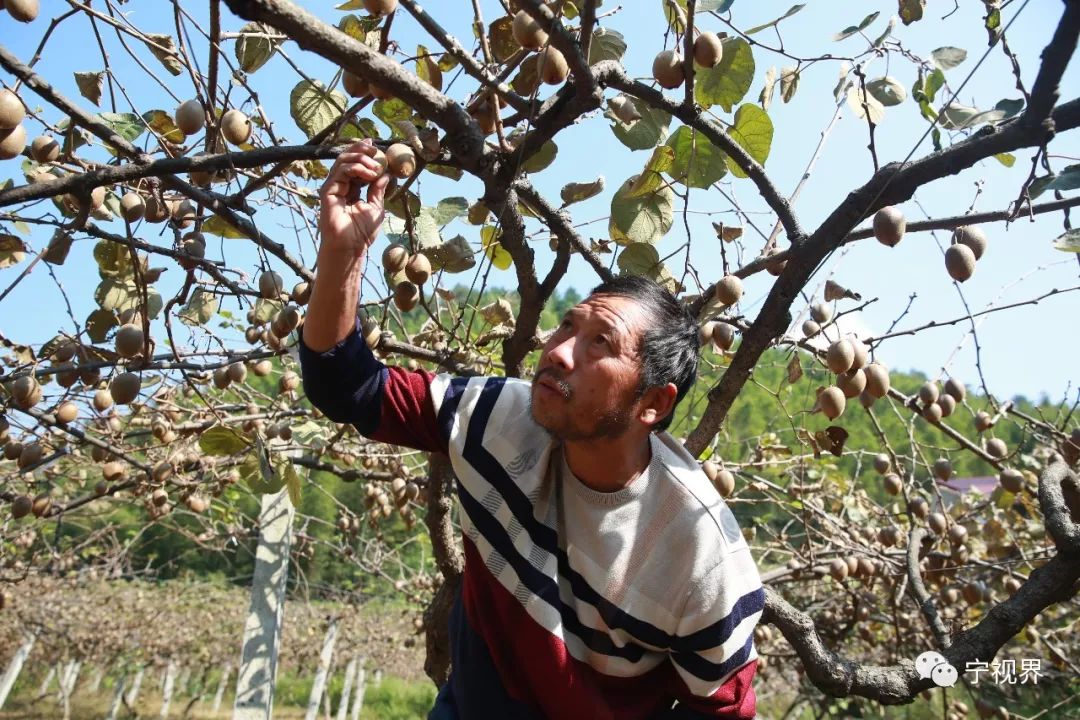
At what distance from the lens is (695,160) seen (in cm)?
138

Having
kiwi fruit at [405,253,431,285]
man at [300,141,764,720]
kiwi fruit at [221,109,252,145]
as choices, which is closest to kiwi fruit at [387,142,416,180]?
man at [300,141,764,720]

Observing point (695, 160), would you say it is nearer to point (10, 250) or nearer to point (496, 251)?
point (496, 251)

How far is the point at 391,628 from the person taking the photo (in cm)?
A: 1283

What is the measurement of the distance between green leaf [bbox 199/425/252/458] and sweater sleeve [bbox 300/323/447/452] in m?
0.56

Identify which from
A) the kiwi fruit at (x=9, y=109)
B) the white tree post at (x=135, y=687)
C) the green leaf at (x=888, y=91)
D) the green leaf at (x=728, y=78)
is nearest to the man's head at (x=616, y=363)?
the green leaf at (x=728, y=78)

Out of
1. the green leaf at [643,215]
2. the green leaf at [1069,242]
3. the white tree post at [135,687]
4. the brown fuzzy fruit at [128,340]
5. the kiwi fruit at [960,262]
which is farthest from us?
the white tree post at [135,687]

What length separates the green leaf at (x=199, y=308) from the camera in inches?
72.3

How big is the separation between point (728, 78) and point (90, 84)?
46.8 inches

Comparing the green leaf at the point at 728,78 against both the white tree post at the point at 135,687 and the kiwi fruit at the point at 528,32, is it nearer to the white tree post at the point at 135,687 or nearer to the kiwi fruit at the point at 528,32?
the kiwi fruit at the point at 528,32

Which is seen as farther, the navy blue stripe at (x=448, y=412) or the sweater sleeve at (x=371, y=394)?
the navy blue stripe at (x=448, y=412)

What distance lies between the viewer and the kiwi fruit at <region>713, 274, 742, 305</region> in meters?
1.36

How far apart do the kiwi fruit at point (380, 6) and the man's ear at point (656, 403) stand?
25.2 inches

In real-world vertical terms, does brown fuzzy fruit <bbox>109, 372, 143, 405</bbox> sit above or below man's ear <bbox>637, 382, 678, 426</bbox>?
above

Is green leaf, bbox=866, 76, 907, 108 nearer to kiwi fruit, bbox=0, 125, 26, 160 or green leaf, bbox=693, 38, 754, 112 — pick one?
green leaf, bbox=693, 38, 754, 112
